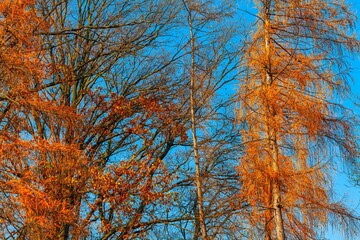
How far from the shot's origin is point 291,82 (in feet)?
25.9

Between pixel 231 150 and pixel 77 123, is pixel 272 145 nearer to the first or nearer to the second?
pixel 231 150

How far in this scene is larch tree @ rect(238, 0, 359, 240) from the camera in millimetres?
7195

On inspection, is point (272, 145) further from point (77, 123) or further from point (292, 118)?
point (77, 123)

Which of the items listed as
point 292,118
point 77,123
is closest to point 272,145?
point 292,118

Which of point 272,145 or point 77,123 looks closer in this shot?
point 272,145

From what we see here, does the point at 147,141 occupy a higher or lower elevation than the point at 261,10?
higher

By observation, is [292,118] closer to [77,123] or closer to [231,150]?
[231,150]

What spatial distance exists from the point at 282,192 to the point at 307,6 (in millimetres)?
2774

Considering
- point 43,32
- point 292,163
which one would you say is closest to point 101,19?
point 43,32

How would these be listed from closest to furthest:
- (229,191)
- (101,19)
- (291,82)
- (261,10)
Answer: (291,82), (261,10), (229,191), (101,19)

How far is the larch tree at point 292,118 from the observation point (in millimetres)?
7195

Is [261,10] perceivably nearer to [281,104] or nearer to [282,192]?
[281,104]

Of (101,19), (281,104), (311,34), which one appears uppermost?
(101,19)

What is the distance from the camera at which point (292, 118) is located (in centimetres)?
768
